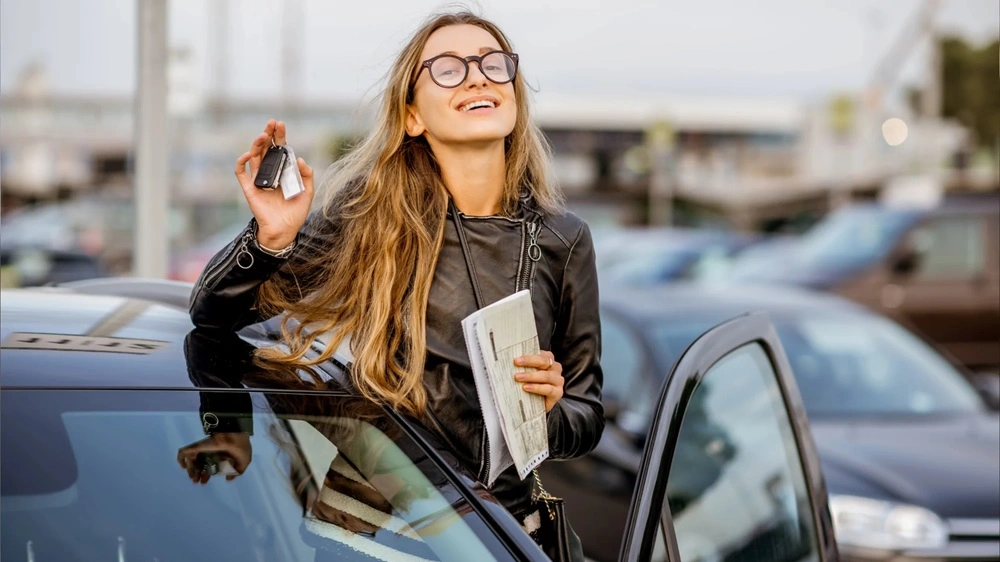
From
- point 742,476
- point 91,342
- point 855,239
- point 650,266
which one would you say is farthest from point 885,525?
point 650,266

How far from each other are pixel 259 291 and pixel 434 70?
0.52m

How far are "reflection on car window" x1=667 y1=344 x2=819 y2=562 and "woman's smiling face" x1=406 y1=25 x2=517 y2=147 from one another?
2.71ft

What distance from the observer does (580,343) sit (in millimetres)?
2273

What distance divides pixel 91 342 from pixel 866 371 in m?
4.16

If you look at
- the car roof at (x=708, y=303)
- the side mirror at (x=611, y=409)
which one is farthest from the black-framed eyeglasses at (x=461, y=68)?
the car roof at (x=708, y=303)

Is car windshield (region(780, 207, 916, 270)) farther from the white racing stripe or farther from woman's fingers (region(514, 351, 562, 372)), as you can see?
the white racing stripe

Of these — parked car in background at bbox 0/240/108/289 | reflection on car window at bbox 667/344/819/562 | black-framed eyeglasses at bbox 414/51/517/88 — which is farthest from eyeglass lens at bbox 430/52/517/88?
parked car in background at bbox 0/240/108/289

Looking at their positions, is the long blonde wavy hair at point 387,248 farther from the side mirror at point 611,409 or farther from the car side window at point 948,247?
the car side window at point 948,247

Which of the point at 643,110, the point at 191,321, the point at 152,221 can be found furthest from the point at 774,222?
the point at 191,321

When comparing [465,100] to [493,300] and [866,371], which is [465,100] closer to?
[493,300]

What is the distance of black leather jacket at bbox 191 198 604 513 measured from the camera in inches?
84.5

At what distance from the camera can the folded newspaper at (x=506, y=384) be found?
1.91m

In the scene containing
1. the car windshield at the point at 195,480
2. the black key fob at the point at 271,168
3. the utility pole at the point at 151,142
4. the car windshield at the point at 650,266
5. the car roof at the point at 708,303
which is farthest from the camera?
the car windshield at the point at 650,266

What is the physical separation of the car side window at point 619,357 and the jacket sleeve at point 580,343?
9.30 ft
